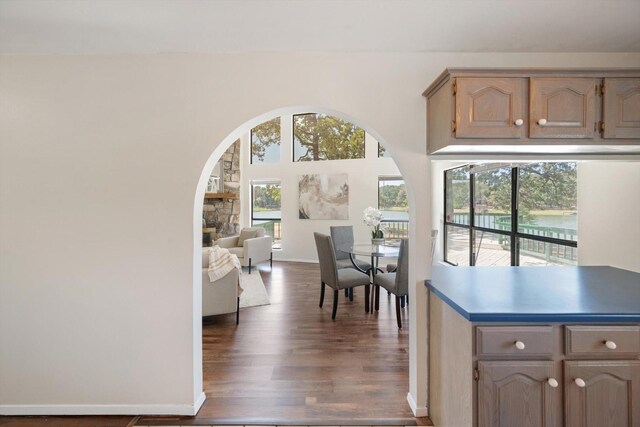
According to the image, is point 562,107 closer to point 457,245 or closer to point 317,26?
point 317,26

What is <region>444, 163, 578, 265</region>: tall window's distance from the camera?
10.9 feet

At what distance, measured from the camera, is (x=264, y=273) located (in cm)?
667

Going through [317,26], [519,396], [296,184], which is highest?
[317,26]

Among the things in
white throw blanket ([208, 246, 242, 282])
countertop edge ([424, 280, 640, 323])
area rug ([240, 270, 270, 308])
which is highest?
countertop edge ([424, 280, 640, 323])

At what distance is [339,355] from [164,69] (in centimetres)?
268

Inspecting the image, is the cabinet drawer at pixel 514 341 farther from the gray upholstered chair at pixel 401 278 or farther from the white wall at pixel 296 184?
the white wall at pixel 296 184

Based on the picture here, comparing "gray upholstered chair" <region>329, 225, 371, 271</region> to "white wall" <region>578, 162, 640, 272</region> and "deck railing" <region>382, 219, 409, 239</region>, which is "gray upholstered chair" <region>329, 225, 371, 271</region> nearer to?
"deck railing" <region>382, 219, 409, 239</region>

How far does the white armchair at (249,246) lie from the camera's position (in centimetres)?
666

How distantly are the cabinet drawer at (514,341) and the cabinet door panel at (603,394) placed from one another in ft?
0.46

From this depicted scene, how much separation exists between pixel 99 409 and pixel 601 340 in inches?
114

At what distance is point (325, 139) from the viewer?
8016 mm

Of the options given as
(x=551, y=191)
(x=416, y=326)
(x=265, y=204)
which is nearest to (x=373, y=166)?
(x=265, y=204)

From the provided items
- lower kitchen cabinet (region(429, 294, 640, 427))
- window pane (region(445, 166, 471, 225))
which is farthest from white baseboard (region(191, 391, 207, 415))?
window pane (region(445, 166, 471, 225))

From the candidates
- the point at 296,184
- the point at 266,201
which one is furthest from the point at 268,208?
the point at 296,184
